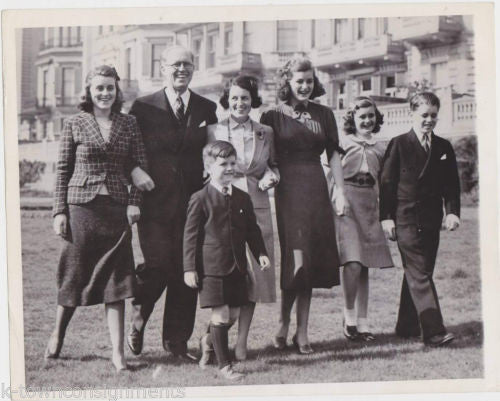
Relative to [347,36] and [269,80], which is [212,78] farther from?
[347,36]

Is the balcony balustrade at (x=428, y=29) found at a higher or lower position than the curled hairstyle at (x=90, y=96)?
higher

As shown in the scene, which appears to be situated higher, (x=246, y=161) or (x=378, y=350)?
(x=246, y=161)

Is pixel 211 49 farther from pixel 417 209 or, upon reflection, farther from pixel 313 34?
pixel 417 209

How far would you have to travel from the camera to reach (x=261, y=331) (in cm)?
527

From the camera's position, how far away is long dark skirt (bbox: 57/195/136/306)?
495 centimetres

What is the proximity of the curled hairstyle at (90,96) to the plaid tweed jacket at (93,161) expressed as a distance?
1.9 inches

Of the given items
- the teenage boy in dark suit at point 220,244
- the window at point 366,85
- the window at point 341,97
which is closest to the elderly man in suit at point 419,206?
the window at point 366,85

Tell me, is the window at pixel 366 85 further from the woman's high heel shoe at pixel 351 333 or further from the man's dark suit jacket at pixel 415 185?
the woman's high heel shoe at pixel 351 333

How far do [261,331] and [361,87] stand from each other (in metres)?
2.08

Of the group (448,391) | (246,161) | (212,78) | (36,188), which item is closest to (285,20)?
(212,78)

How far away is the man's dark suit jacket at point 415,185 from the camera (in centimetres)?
538

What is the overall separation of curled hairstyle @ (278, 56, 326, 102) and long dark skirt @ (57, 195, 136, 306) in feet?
4.93

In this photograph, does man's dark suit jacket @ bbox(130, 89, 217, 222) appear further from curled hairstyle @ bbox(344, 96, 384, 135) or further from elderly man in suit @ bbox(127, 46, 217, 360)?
curled hairstyle @ bbox(344, 96, 384, 135)

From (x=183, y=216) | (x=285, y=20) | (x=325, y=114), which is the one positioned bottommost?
(x=183, y=216)
